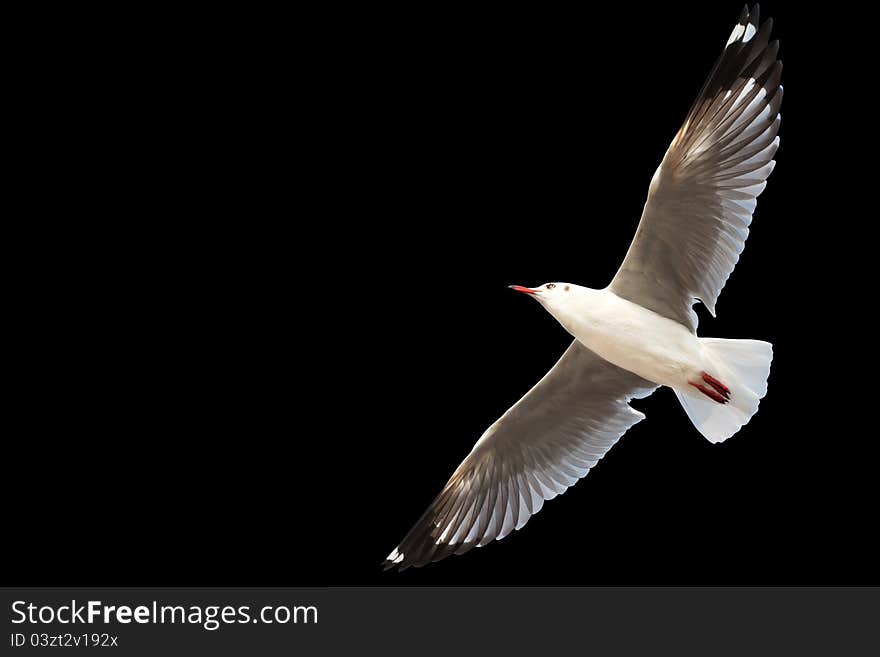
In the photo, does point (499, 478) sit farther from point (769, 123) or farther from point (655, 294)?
point (769, 123)

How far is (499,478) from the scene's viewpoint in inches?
231

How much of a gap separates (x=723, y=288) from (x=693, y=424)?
1.94 feet

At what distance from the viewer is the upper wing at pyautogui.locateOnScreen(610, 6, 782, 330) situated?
5.02m

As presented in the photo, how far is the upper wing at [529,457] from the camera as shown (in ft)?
18.7

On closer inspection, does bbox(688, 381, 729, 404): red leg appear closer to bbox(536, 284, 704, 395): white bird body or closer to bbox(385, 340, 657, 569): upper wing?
bbox(536, 284, 704, 395): white bird body

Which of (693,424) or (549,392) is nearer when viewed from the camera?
(693,424)

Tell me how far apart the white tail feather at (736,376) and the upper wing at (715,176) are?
21 centimetres

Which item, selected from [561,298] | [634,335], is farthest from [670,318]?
[561,298]

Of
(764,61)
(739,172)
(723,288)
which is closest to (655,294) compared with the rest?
(723,288)

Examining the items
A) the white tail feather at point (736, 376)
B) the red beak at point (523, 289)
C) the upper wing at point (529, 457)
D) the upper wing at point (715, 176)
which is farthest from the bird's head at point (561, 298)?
the white tail feather at point (736, 376)

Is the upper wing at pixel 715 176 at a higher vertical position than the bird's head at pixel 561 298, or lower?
higher

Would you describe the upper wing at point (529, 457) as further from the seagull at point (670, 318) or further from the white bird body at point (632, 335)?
the white bird body at point (632, 335)

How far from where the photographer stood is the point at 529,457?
5852mm

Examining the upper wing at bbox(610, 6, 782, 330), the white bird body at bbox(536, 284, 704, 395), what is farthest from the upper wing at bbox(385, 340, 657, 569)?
the upper wing at bbox(610, 6, 782, 330)
